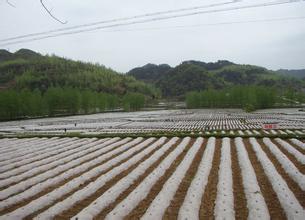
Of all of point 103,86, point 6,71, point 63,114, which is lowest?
point 63,114

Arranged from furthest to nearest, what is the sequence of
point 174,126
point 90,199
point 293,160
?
1. point 174,126
2. point 293,160
3. point 90,199

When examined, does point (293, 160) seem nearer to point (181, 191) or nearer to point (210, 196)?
point (210, 196)

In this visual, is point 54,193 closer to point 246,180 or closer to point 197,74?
point 246,180

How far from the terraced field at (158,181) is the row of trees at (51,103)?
63445 millimetres

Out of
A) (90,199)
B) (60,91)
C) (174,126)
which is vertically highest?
(60,91)

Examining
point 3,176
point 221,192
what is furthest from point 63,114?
point 221,192

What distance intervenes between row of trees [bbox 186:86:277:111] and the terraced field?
8351 centimetres

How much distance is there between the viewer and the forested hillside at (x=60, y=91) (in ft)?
255

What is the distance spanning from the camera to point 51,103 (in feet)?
286

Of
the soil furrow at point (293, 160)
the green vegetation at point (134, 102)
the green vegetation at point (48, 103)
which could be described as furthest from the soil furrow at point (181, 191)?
the green vegetation at point (134, 102)

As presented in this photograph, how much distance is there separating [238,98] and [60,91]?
221ft

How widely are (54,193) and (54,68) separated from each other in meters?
186

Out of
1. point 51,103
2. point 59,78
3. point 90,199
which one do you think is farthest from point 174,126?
point 59,78

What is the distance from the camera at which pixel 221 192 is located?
8914mm
